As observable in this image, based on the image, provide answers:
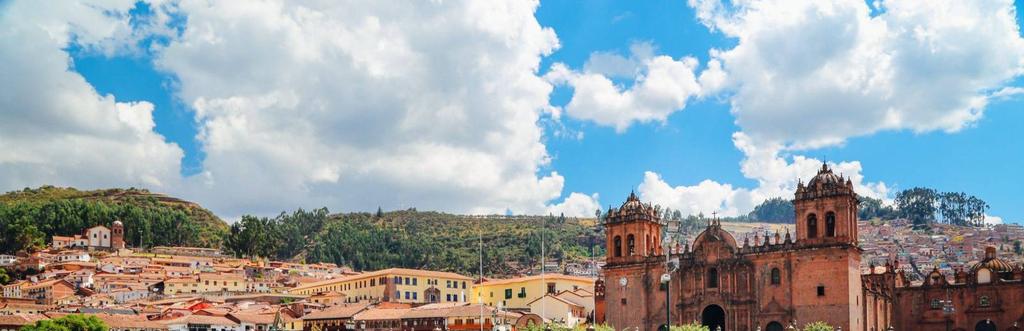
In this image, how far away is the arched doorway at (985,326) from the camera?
73738 mm

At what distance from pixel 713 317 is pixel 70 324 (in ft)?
162

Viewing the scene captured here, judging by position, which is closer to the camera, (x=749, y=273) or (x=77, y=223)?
(x=749, y=273)

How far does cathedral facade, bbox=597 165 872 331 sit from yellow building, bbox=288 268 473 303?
39.8 meters

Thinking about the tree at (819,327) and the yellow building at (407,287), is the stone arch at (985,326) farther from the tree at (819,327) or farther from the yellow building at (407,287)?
the yellow building at (407,287)

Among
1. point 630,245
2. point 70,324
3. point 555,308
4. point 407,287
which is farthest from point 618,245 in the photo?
point 70,324

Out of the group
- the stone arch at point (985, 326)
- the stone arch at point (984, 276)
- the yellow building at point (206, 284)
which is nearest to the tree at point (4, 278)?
the yellow building at point (206, 284)

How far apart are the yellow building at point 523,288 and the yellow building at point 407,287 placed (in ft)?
32.7

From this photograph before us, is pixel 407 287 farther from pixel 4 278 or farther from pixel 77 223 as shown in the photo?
pixel 77 223

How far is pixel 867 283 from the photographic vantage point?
2766 inches

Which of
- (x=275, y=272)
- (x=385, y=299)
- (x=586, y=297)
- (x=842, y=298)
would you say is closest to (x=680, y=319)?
(x=842, y=298)

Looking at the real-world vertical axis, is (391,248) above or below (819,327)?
above

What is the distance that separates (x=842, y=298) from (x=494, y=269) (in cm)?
10862

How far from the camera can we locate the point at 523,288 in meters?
98.4

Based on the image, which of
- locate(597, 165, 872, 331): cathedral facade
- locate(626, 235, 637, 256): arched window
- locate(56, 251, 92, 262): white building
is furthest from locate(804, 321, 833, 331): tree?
locate(56, 251, 92, 262): white building
